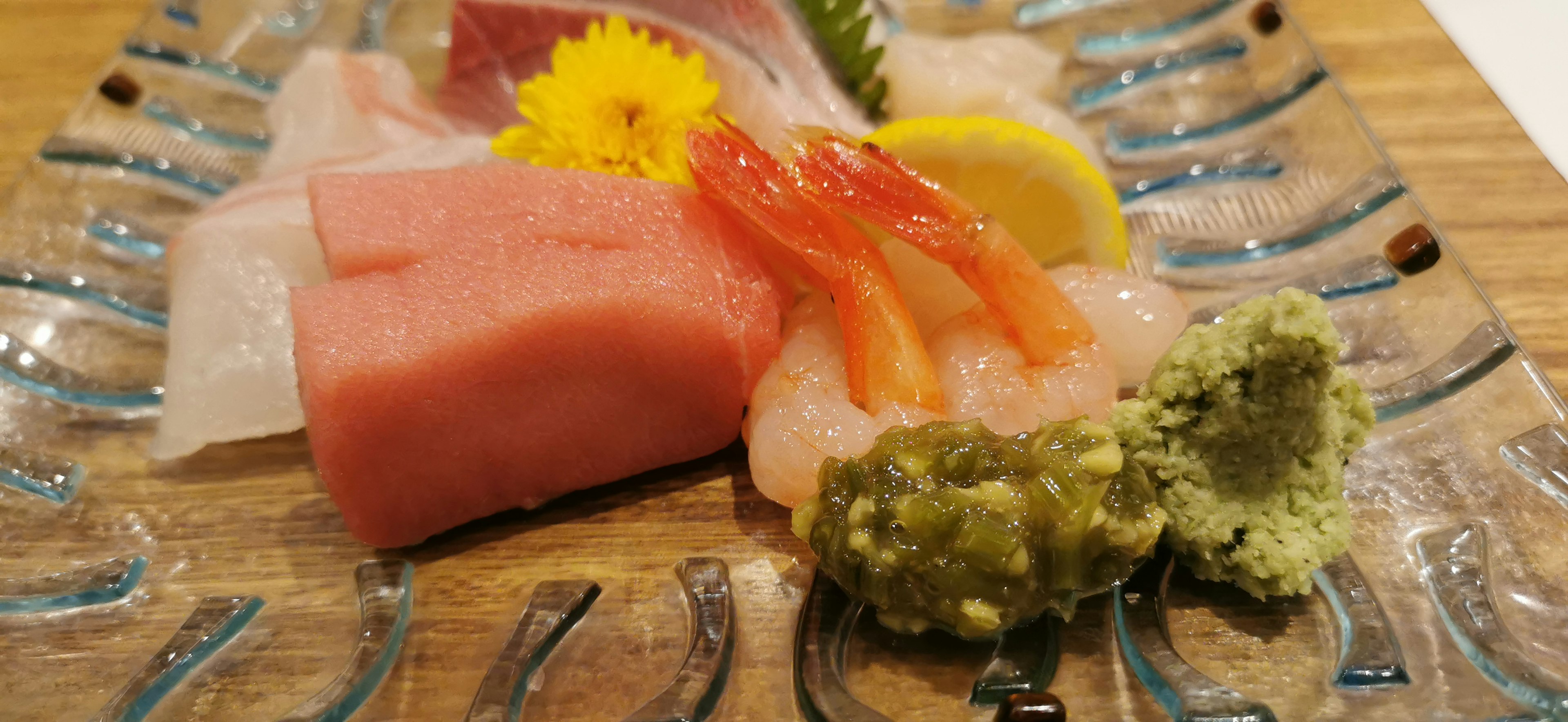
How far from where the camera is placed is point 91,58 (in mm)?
3291

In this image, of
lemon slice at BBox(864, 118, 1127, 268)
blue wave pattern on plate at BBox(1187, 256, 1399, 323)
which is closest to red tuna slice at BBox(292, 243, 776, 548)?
lemon slice at BBox(864, 118, 1127, 268)

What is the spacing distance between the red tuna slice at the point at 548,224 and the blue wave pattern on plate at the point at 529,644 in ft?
1.79

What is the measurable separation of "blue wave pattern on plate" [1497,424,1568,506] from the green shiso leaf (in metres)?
1.77

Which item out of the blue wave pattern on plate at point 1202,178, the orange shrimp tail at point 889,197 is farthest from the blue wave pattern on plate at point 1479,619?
the blue wave pattern on plate at point 1202,178

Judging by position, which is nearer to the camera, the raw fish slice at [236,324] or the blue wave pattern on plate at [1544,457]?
the blue wave pattern on plate at [1544,457]

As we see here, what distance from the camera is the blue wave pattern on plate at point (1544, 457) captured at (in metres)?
1.64

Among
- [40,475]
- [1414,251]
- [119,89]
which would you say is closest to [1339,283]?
[1414,251]

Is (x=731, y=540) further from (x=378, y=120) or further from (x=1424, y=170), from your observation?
(x=1424, y=170)

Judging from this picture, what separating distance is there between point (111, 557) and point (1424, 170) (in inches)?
129

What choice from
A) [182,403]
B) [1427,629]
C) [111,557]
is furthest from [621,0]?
[1427,629]

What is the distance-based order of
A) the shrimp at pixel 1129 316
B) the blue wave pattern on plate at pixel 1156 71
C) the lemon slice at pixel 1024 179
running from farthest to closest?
the blue wave pattern on plate at pixel 1156 71
the lemon slice at pixel 1024 179
the shrimp at pixel 1129 316

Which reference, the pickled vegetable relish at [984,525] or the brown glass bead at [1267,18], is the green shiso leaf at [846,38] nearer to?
the brown glass bead at [1267,18]

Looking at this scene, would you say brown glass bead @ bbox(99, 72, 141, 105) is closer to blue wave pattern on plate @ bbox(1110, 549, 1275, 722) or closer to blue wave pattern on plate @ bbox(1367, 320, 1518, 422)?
blue wave pattern on plate @ bbox(1110, 549, 1275, 722)

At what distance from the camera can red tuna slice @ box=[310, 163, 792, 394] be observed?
1844 millimetres
